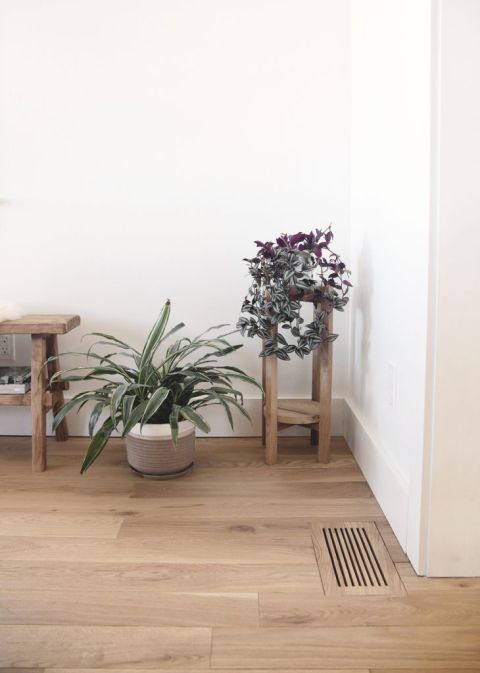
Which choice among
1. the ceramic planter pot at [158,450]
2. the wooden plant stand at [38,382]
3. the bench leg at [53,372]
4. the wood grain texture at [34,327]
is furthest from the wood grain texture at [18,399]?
the ceramic planter pot at [158,450]

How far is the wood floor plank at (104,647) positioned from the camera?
1096mm

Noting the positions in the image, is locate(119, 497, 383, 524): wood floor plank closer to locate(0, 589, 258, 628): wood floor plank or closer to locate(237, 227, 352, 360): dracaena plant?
locate(0, 589, 258, 628): wood floor plank

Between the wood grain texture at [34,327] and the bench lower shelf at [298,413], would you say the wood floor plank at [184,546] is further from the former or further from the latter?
the wood grain texture at [34,327]

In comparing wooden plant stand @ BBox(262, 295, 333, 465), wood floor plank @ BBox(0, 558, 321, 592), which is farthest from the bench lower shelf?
wood floor plank @ BBox(0, 558, 321, 592)

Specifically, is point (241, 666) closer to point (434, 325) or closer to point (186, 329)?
point (434, 325)

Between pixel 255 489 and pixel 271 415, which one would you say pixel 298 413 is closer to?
pixel 271 415

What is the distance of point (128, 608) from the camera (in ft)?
4.15

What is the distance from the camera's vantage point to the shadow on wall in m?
2.11

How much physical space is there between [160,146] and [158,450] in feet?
4.26

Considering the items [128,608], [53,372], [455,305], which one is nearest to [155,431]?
[53,372]

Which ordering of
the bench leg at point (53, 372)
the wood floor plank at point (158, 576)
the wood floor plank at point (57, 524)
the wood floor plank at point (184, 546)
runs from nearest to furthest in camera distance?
the wood floor plank at point (158, 576), the wood floor plank at point (184, 546), the wood floor plank at point (57, 524), the bench leg at point (53, 372)

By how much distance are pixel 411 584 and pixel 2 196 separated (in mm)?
2165

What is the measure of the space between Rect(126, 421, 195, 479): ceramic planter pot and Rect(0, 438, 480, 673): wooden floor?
48 millimetres

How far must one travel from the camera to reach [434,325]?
1.35m
